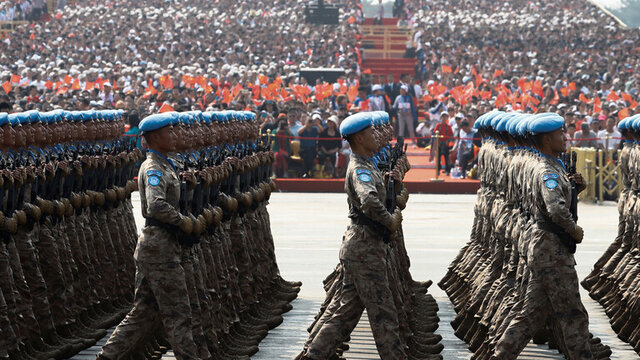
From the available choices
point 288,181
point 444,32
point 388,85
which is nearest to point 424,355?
point 288,181

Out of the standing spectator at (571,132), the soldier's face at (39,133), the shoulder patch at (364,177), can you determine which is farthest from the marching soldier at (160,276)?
the standing spectator at (571,132)

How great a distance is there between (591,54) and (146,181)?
39.8 m

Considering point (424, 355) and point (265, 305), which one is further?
point (265, 305)

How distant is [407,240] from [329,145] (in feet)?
25.4

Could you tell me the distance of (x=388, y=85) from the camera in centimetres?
3375

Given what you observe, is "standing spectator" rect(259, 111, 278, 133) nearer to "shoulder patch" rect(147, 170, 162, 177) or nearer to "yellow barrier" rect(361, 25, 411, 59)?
"shoulder patch" rect(147, 170, 162, 177)

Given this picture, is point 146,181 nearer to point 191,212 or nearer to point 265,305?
point 191,212

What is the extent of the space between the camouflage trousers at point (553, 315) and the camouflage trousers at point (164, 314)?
210 centimetres

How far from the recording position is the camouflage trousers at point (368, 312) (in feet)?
27.0

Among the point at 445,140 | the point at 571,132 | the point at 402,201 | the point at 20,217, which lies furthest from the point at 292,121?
the point at 20,217

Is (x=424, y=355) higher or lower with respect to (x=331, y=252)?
higher

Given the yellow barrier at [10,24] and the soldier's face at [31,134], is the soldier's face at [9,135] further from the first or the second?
the yellow barrier at [10,24]

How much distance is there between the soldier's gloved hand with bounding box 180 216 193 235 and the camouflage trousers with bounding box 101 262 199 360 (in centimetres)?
23

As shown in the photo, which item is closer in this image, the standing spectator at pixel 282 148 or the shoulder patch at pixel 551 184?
the shoulder patch at pixel 551 184
